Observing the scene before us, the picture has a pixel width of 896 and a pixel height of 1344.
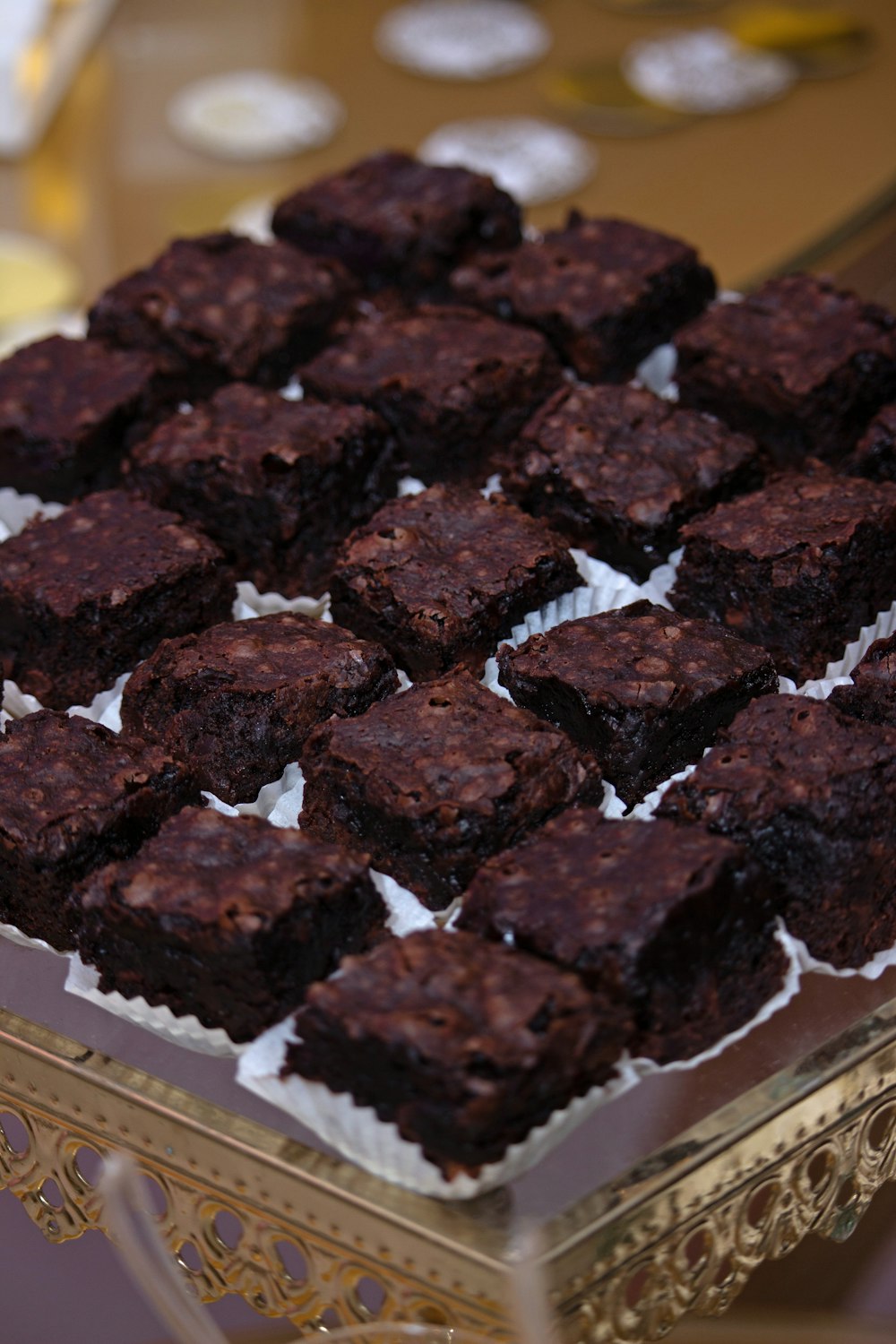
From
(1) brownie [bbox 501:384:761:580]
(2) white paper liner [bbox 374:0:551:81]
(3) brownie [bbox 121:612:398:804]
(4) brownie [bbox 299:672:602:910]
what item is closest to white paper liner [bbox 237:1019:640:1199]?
(4) brownie [bbox 299:672:602:910]

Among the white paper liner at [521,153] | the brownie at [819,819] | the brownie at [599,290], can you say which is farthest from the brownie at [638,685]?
the white paper liner at [521,153]

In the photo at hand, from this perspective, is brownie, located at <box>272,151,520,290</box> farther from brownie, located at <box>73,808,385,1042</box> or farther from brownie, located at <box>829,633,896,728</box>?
brownie, located at <box>73,808,385,1042</box>

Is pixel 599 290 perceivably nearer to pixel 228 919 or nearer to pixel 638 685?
pixel 638 685

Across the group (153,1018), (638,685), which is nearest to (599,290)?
(638,685)

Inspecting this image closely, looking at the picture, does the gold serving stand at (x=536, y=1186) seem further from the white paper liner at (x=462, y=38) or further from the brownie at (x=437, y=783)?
the white paper liner at (x=462, y=38)

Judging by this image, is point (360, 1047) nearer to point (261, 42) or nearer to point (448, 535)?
point (448, 535)

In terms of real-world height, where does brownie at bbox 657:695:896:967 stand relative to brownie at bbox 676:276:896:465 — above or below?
below
